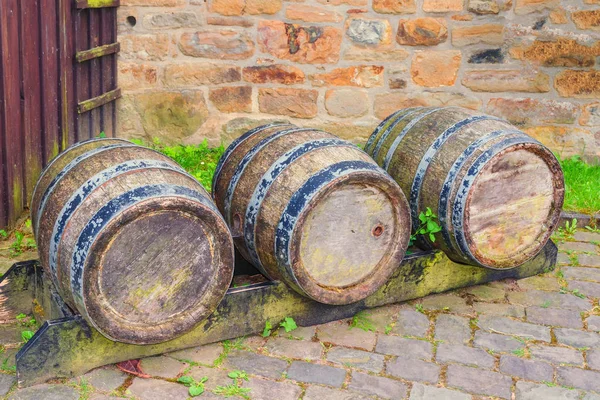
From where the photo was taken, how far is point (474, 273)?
14.6 ft

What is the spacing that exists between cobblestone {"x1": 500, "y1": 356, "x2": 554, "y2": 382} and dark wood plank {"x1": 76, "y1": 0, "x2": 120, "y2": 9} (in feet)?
12.1

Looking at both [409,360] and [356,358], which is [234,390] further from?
[409,360]

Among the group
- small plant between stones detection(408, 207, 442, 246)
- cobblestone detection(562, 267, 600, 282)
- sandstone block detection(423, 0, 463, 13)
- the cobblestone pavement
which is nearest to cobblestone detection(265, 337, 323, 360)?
the cobblestone pavement

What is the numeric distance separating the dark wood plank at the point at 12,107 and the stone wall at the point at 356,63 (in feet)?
5.25

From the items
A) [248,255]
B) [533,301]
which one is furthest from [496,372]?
[248,255]

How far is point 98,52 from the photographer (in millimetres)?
5914

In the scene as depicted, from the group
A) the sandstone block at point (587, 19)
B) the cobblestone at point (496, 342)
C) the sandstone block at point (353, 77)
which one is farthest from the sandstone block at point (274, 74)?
the cobblestone at point (496, 342)

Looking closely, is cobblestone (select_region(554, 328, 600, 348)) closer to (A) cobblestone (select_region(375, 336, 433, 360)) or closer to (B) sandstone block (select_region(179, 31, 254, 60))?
(A) cobblestone (select_region(375, 336, 433, 360))

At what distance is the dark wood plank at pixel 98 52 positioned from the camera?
5.63 metres

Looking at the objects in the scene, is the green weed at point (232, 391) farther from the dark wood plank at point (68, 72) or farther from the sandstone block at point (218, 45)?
the sandstone block at point (218, 45)

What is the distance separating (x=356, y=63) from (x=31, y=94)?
251cm

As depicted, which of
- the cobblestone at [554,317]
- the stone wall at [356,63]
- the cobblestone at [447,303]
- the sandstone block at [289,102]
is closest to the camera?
the cobblestone at [554,317]

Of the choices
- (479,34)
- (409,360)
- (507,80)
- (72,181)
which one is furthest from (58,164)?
(507,80)

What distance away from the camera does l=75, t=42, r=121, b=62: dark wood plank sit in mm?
5633
